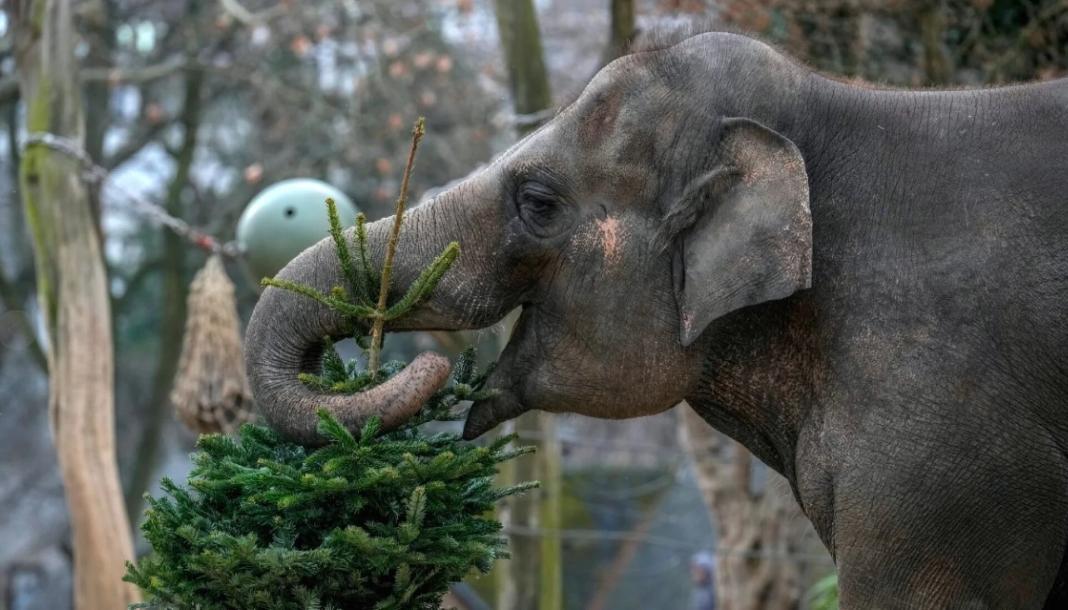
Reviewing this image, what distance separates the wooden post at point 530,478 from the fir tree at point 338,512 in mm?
4346

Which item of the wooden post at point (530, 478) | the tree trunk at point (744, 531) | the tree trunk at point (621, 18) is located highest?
the tree trunk at point (621, 18)

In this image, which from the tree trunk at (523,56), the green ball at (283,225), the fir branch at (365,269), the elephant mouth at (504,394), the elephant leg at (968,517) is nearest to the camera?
the elephant leg at (968,517)

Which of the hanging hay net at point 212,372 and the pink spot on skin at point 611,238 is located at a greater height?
the pink spot on skin at point 611,238

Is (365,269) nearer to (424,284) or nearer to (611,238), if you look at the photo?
(424,284)

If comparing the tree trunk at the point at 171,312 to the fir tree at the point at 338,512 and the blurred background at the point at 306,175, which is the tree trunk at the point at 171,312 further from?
the fir tree at the point at 338,512

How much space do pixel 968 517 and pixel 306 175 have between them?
13.6 m

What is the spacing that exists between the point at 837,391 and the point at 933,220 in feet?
1.48

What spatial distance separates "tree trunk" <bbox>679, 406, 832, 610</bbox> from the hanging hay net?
399 centimetres

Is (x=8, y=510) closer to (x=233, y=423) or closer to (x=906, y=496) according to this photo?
(x=233, y=423)

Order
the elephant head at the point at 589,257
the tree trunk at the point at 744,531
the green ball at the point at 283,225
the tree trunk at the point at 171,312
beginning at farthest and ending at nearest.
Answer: the tree trunk at the point at 171,312, the tree trunk at the point at 744,531, the green ball at the point at 283,225, the elephant head at the point at 589,257

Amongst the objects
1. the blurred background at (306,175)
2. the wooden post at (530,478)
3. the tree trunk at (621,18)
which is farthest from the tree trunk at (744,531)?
the tree trunk at (621,18)

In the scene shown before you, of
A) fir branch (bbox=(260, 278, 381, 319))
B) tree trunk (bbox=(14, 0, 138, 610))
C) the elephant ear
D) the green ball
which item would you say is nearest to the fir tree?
fir branch (bbox=(260, 278, 381, 319))

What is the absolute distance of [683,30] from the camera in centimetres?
379

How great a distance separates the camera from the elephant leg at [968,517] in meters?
3.18
